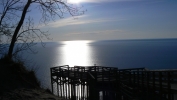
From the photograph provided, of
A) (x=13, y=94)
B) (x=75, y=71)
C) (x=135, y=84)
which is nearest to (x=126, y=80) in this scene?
(x=135, y=84)

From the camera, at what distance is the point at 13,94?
13.1m

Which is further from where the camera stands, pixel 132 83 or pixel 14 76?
pixel 132 83

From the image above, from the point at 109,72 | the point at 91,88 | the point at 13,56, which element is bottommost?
the point at 91,88

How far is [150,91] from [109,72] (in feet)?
14.8

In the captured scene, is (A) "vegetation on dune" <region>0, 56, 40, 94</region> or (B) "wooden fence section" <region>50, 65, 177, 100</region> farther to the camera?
(B) "wooden fence section" <region>50, 65, 177, 100</region>

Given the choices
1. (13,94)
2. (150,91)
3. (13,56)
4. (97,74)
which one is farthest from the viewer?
(97,74)

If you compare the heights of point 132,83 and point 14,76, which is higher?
point 14,76

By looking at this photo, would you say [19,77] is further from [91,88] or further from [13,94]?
[91,88]

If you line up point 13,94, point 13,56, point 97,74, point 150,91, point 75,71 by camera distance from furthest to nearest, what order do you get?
point 75,71 < point 97,74 < point 13,56 < point 150,91 < point 13,94

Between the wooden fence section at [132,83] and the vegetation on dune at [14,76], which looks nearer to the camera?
the vegetation on dune at [14,76]

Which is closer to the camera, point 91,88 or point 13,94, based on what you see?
point 13,94

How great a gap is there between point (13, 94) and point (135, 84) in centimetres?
870

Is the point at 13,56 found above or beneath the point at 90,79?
above

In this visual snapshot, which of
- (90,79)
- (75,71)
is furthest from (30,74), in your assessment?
(75,71)
